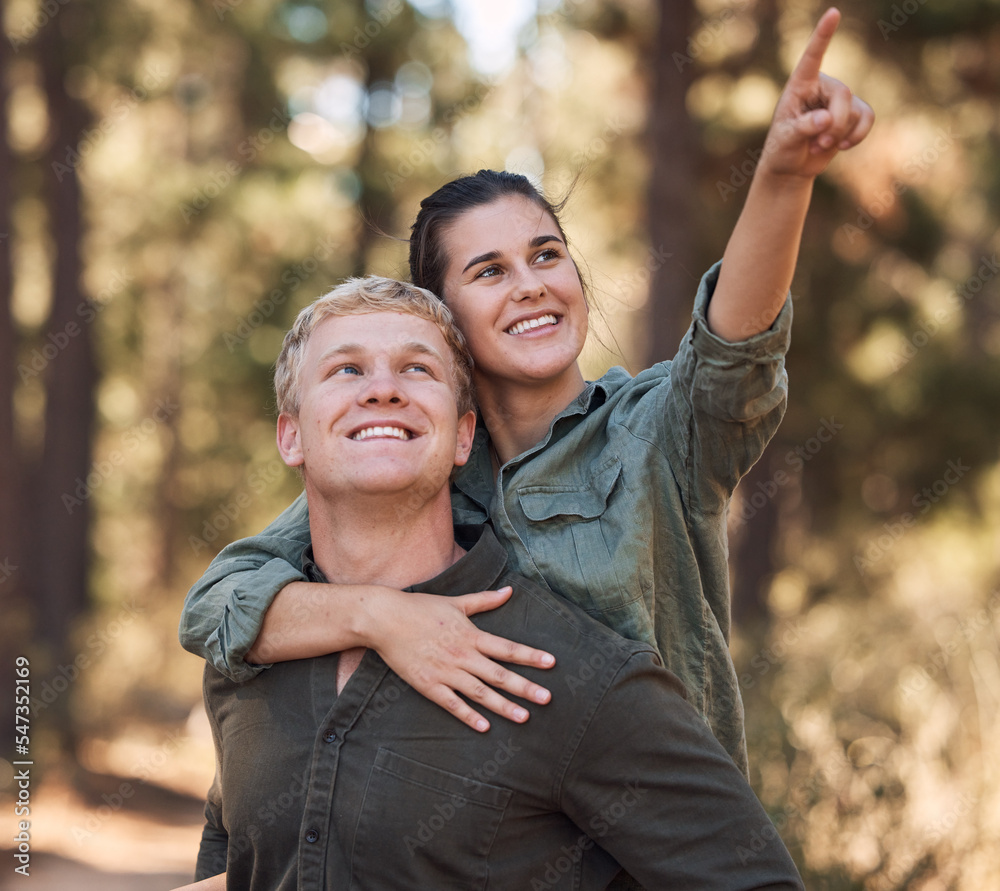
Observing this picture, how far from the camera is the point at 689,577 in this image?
2299 mm

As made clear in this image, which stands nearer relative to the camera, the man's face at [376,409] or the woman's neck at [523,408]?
the man's face at [376,409]

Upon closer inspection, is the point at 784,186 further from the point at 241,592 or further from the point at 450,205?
the point at 241,592

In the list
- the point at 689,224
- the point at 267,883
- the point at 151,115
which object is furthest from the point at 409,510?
the point at 151,115

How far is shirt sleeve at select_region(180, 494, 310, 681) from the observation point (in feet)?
7.44

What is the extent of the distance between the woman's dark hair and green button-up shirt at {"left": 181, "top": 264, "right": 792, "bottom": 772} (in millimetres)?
592

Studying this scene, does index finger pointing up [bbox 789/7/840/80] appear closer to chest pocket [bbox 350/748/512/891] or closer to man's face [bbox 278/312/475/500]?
man's face [bbox 278/312/475/500]
